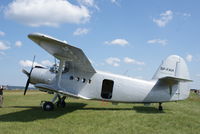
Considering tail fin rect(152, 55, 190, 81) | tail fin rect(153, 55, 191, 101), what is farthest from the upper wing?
tail fin rect(152, 55, 190, 81)

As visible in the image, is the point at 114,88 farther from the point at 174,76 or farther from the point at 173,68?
the point at 173,68

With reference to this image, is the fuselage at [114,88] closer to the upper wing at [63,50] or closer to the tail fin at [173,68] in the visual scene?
the upper wing at [63,50]

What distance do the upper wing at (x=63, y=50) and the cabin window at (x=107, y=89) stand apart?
1067mm

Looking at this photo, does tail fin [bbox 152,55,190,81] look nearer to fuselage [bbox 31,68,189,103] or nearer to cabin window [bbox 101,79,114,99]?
fuselage [bbox 31,68,189,103]

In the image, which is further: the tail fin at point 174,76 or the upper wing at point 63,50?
the tail fin at point 174,76

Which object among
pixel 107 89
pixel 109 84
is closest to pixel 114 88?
pixel 109 84

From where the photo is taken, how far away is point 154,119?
7.37 meters

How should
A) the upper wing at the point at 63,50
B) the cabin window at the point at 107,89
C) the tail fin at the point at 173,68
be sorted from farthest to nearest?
the tail fin at the point at 173,68 < the cabin window at the point at 107,89 < the upper wing at the point at 63,50

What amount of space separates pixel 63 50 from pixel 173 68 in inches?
254

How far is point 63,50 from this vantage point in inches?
309

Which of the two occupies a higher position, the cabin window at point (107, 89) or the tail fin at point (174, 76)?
the tail fin at point (174, 76)

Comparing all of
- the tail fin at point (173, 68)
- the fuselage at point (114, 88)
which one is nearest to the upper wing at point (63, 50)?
the fuselage at point (114, 88)

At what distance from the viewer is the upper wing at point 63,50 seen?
6988 millimetres

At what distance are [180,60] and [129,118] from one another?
5.23m
